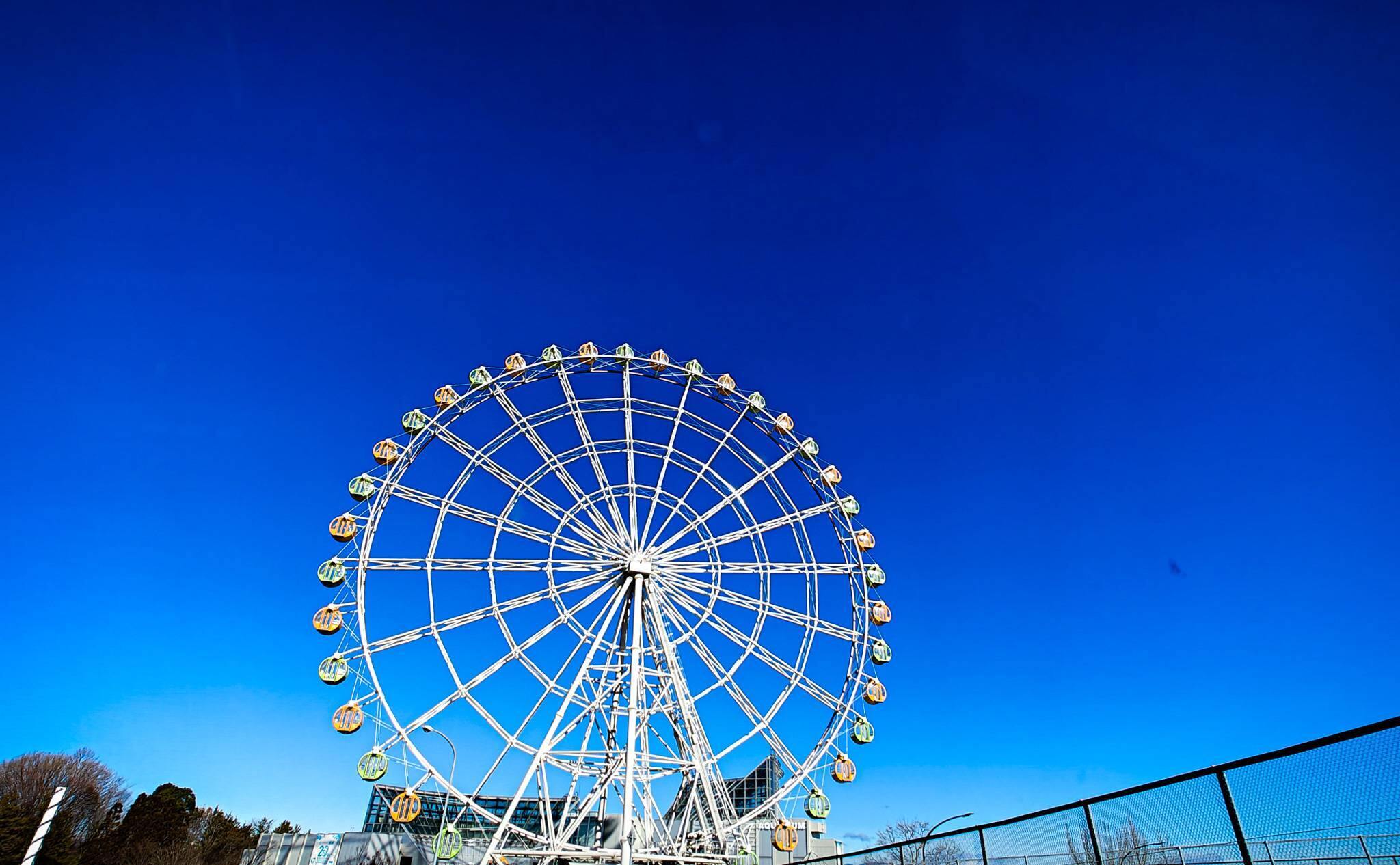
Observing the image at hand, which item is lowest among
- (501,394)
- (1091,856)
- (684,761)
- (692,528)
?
(1091,856)

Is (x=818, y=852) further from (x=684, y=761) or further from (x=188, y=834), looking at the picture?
(x=188, y=834)

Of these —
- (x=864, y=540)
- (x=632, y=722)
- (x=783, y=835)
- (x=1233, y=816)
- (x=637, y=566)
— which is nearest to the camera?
(x=1233, y=816)

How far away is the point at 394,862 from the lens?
40.6 m

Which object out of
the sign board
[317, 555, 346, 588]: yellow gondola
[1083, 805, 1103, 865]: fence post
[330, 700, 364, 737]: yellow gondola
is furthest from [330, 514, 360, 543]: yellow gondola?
the sign board

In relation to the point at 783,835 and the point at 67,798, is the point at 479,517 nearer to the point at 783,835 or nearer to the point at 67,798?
the point at 783,835

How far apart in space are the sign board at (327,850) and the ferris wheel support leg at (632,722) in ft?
93.5

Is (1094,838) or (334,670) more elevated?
(334,670)

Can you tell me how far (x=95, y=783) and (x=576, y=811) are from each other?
67882 mm

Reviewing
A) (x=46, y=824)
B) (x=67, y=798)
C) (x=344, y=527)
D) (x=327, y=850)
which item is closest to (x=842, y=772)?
(x=344, y=527)

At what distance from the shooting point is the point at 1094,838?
9922mm

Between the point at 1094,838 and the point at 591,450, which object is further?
the point at 591,450

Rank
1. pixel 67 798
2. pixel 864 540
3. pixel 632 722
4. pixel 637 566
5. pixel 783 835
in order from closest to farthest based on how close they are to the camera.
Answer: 1. pixel 632 722
2. pixel 783 835
3. pixel 637 566
4. pixel 864 540
5. pixel 67 798

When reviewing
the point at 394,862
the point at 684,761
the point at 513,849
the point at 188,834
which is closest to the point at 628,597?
the point at 684,761

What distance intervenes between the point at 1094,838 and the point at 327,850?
43525 mm
